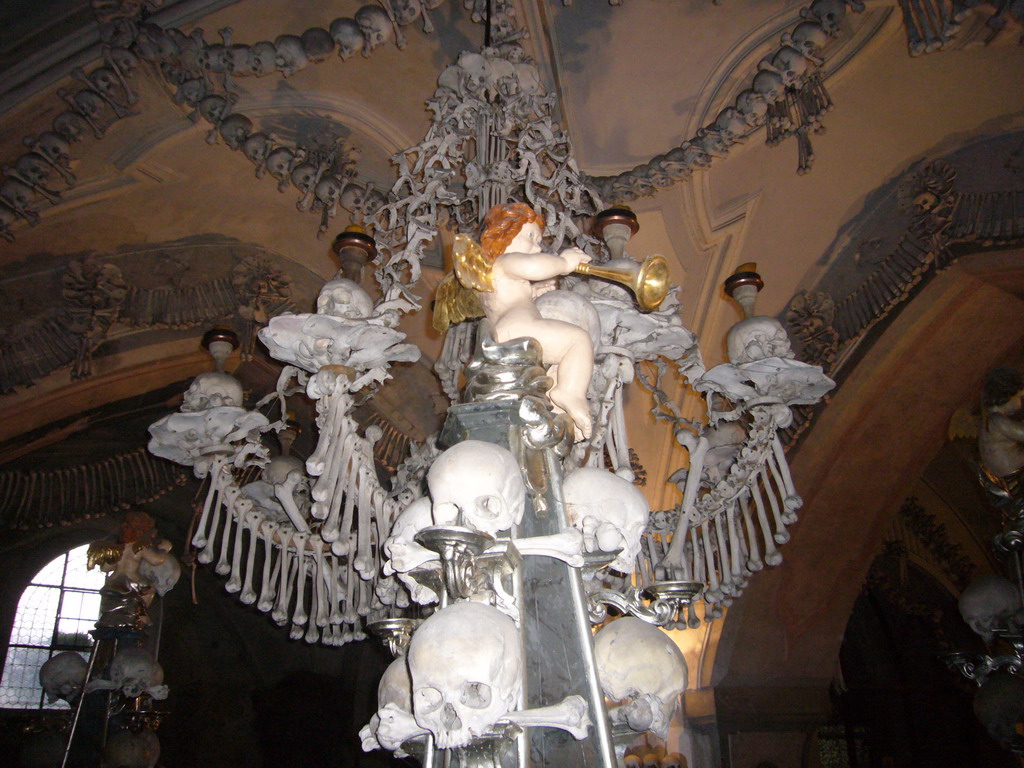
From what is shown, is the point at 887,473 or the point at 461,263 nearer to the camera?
the point at 461,263

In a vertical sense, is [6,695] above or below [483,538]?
above

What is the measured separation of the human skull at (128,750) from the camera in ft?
12.0

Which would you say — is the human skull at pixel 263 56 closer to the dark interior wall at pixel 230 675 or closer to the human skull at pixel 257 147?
the human skull at pixel 257 147

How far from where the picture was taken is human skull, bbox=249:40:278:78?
11.4 feet

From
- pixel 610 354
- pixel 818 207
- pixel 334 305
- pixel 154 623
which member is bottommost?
pixel 610 354

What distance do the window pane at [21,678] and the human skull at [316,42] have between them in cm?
829

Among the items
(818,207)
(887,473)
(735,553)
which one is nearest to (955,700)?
(887,473)

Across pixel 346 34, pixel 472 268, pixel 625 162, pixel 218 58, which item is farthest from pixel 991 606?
pixel 218 58

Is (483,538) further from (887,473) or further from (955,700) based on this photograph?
(955,700)

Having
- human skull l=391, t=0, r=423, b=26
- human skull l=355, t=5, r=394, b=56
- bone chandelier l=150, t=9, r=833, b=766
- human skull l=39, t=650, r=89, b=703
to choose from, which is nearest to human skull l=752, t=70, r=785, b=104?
bone chandelier l=150, t=9, r=833, b=766

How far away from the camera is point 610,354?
2.08 meters

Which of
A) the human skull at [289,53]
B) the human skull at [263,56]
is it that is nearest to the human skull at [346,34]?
the human skull at [289,53]

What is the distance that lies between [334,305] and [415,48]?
2.17 meters

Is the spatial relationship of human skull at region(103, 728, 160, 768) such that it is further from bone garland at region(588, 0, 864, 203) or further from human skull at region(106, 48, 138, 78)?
bone garland at region(588, 0, 864, 203)
